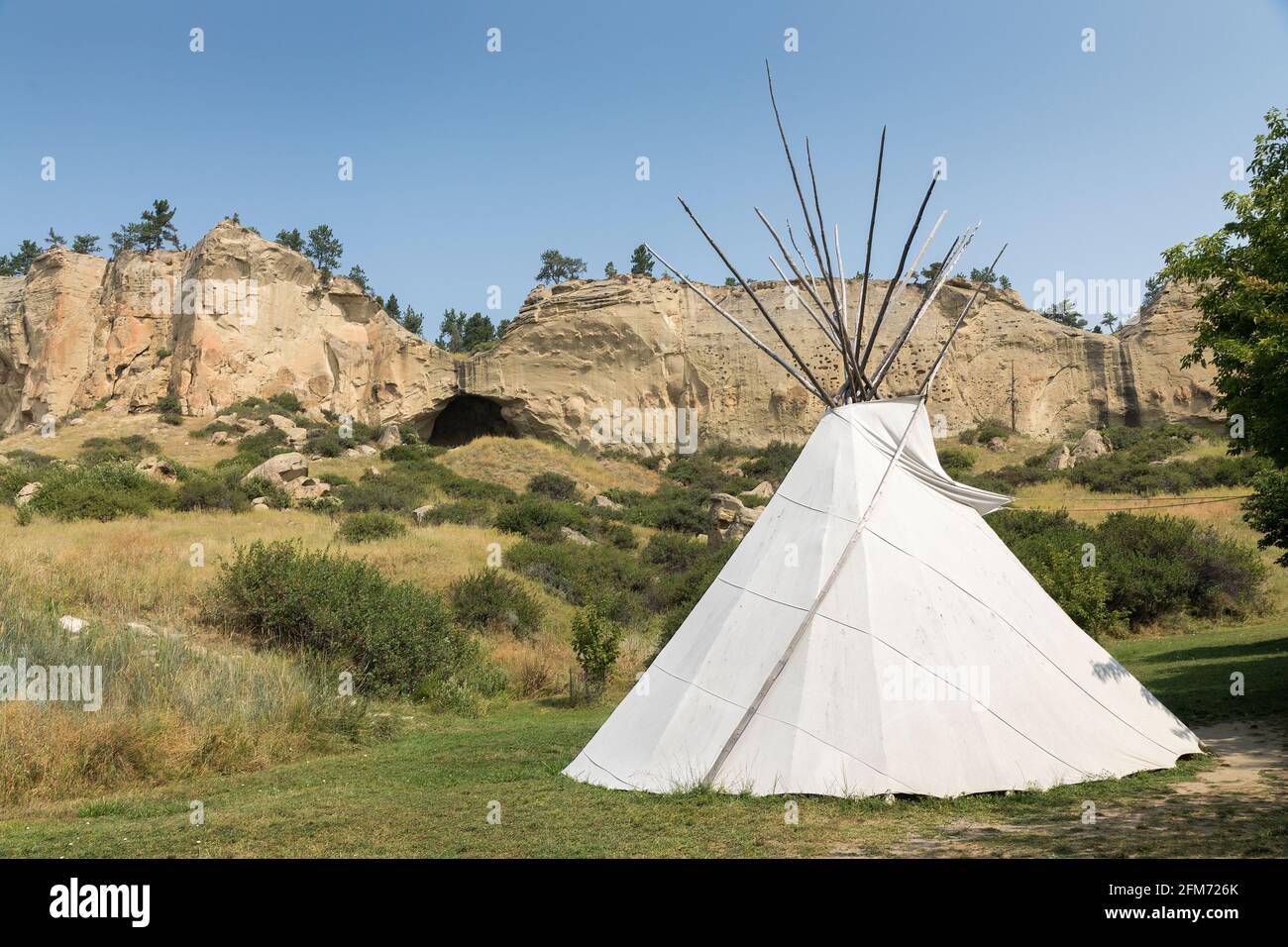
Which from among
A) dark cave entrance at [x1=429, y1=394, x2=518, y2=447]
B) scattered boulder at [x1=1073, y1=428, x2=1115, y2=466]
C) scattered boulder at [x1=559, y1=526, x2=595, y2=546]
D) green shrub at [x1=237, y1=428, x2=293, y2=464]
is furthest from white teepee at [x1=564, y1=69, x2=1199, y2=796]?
dark cave entrance at [x1=429, y1=394, x2=518, y2=447]

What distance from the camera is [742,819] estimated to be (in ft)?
17.9

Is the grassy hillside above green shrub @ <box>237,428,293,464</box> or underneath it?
underneath

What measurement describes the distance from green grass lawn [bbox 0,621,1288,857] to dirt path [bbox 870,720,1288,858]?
0.01 meters

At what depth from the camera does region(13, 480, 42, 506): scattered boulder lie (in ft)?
65.7

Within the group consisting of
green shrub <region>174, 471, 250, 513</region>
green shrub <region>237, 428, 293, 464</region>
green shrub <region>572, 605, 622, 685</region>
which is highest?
green shrub <region>237, 428, 293, 464</region>

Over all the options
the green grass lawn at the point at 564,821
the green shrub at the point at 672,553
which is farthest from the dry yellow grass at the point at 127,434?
the green grass lawn at the point at 564,821

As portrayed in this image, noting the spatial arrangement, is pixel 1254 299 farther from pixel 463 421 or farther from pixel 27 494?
pixel 463 421

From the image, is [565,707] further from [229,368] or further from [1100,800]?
[229,368]

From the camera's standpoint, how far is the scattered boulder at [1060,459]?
32.0 metres

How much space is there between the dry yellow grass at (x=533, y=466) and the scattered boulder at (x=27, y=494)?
14.4m

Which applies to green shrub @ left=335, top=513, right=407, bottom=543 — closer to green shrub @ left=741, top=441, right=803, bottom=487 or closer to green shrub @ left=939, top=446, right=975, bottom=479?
green shrub @ left=741, top=441, right=803, bottom=487

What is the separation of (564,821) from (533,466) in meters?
29.4

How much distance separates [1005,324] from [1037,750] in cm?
3840
